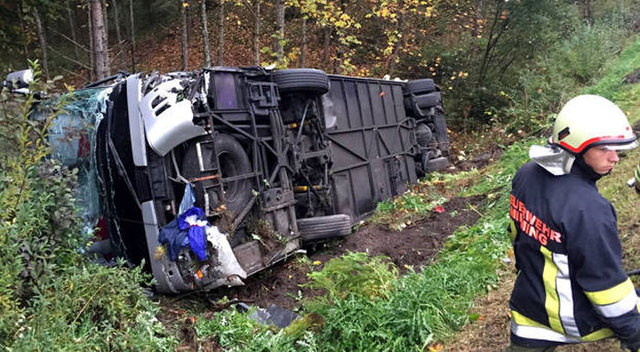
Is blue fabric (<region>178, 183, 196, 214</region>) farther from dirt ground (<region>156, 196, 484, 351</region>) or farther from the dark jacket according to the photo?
the dark jacket

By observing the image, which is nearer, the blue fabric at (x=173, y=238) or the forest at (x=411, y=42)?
the blue fabric at (x=173, y=238)

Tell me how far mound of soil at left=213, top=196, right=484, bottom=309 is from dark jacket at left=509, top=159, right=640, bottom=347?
328 centimetres

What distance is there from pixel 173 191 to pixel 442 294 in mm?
2781

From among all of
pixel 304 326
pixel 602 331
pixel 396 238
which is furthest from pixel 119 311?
pixel 396 238

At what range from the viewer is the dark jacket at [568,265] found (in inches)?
74.8

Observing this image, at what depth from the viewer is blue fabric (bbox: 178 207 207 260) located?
4.73 meters

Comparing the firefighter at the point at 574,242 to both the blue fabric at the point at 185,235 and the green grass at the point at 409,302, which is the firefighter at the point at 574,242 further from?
the blue fabric at the point at 185,235

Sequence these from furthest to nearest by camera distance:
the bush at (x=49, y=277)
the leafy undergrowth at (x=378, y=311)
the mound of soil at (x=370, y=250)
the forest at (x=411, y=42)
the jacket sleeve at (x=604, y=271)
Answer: the forest at (x=411, y=42), the mound of soil at (x=370, y=250), the leafy undergrowth at (x=378, y=311), the bush at (x=49, y=277), the jacket sleeve at (x=604, y=271)

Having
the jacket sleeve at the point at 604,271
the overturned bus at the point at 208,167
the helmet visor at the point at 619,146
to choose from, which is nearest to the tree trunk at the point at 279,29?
the overturned bus at the point at 208,167

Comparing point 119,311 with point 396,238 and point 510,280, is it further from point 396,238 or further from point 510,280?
point 396,238

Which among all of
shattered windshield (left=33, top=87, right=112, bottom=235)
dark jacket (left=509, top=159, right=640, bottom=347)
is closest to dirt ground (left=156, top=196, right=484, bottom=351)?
shattered windshield (left=33, top=87, right=112, bottom=235)

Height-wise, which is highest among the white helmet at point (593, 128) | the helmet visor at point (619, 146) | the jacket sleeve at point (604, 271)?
the white helmet at point (593, 128)

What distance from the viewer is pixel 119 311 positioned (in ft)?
11.4

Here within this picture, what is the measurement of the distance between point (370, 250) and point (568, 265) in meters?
4.59
